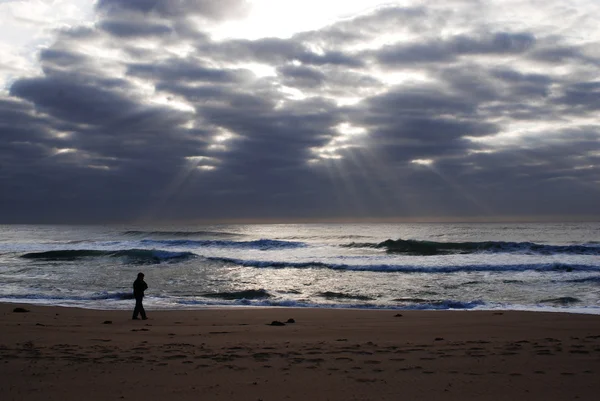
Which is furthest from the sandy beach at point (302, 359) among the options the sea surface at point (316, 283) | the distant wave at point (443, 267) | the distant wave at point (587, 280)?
the distant wave at point (443, 267)

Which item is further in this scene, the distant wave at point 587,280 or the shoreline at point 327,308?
the distant wave at point 587,280

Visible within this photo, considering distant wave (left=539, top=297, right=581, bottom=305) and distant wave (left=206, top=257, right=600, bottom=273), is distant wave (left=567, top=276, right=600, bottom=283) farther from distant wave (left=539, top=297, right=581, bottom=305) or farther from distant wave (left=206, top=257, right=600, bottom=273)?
distant wave (left=539, top=297, right=581, bottom=305)

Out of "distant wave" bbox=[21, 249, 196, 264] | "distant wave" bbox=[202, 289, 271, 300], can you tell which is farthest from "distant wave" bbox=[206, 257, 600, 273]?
"distant wave" bbox=[202, 289, 271, 300]

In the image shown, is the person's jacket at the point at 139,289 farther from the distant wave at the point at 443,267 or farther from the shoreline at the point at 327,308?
the distant wave at the point at 443,267

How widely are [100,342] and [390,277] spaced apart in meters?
15.8

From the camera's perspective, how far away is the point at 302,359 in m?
6.64

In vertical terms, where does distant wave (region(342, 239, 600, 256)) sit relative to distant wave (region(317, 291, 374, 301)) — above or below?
above

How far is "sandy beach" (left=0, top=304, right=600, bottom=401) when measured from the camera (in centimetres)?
522

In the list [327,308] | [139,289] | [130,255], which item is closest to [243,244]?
[130,255]

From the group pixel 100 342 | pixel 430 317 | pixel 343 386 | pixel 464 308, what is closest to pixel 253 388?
pixel 343 386

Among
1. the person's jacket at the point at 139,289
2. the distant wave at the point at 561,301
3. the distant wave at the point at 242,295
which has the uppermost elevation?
the person's jacket at the point at 139,289

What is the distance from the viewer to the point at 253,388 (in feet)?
17.5

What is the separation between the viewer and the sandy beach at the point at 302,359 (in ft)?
17.1

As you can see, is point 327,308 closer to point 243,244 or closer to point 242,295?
point 242,295
